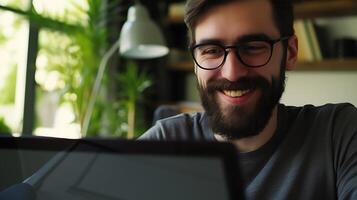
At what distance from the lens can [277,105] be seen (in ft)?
3.13

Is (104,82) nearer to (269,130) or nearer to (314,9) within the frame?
(314,9)

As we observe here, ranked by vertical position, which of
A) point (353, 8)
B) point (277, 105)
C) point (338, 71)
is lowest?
point (277, 105)

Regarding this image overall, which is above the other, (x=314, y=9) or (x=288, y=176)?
(x=314, y=9)

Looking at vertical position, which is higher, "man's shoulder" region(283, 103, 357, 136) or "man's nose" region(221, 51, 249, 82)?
"man's nose" region(221, 51, 249, 82)

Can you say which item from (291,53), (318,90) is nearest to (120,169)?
(291,53)

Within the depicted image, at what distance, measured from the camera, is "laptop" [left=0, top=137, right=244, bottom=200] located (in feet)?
1.33

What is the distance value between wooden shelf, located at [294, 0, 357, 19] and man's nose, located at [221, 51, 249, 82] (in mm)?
1261

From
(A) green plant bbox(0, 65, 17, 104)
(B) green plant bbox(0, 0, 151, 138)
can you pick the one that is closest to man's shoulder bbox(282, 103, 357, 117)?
(B) green plant bbox(0, 0, 151, 138)

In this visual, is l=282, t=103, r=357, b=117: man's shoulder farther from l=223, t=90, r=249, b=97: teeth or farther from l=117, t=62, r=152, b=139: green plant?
l=117, t=62, r=152, b=139: green plant

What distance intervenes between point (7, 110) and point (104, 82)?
700 mm

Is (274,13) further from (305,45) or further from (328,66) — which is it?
Result: (305,45)

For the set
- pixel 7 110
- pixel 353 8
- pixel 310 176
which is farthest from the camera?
pixel 7 110

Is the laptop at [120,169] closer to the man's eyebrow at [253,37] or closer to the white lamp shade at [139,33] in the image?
the man's eyebrow at [253,37]

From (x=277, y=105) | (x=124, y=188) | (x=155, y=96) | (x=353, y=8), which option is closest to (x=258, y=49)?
(x=277, y=105)
